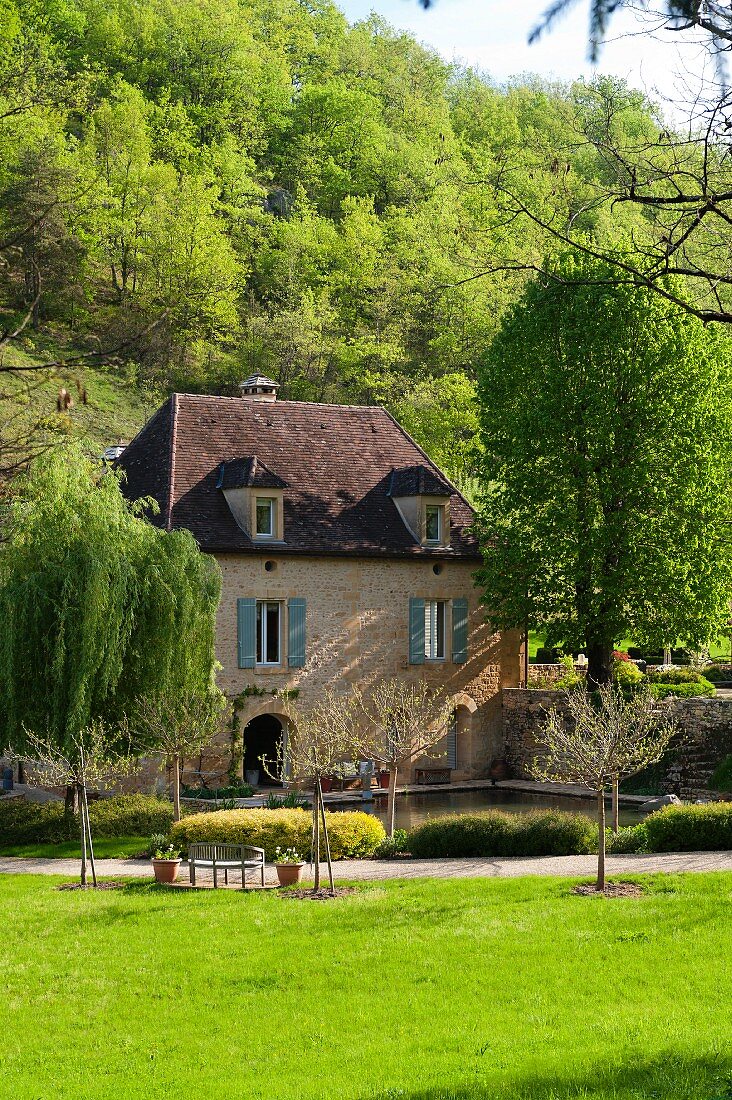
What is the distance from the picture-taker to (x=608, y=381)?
30953mm

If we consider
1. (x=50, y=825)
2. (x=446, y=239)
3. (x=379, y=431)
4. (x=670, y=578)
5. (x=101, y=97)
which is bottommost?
(x=50, y=825)

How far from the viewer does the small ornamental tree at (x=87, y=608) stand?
23156mm

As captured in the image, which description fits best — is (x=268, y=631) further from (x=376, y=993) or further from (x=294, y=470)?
(x=376, y=993)

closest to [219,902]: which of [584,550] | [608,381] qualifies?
[584,550]

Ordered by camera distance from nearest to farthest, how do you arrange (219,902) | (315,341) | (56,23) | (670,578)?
1. (219,902)
2. (670,578)
3. (315,341)
4. (56,23)

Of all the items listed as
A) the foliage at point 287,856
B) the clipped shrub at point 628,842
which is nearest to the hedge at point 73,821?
the foliage at point 287,856

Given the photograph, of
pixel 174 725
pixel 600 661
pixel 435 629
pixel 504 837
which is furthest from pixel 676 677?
pixel 174 725

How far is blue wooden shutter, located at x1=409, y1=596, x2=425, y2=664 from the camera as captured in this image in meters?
33.1

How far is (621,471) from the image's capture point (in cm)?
3047

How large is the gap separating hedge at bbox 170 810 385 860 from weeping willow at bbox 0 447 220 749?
337cm

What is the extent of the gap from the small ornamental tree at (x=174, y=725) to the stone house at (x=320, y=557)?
5.69m

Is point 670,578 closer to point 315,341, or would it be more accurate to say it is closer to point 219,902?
point 219,902

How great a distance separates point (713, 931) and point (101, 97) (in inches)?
2827

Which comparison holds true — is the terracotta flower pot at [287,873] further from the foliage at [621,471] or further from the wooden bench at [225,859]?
the foliage at [621,471]
